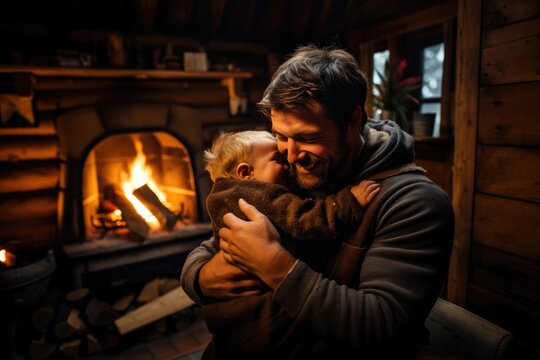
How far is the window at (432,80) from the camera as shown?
369 cm

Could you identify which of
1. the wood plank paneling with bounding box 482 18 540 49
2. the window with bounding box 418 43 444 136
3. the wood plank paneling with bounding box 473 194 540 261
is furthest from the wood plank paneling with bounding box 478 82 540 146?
the window with bounding box 418 43 444 136

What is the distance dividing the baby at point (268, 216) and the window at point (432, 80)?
98.3 inches

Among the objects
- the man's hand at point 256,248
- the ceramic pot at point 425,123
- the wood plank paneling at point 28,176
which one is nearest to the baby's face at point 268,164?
the man's hand at point 256,248

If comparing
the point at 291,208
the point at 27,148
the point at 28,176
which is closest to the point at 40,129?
the point at 27,148

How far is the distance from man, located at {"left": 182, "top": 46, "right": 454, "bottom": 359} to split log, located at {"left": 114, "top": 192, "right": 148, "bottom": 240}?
2.68m

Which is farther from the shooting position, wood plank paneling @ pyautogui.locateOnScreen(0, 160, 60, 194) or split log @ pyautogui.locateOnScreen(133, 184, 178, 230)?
split log @ pyautogui.locateOnScreen(133, 184, 178, 230)

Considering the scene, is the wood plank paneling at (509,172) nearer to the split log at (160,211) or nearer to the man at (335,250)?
the man at (335,250)

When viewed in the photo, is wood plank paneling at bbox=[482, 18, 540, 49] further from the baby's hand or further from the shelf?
the baby's hand

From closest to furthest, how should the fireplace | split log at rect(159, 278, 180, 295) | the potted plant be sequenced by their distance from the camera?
1. the potted plant
2. the fireplace
3. split log at rect(159, 278, 180, 295)

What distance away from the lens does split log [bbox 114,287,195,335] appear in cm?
354

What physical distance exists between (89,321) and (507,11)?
163 inches

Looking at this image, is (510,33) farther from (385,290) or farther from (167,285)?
(167,285)

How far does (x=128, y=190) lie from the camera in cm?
459

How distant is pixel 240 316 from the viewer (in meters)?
1.44
